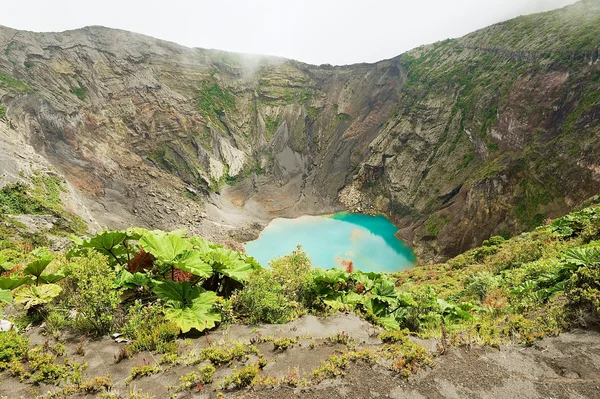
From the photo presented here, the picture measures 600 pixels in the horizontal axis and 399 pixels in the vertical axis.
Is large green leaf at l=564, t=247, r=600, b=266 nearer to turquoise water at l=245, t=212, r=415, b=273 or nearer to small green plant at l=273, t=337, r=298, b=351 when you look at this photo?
small green plant at l=273, t=337, r=298, b=351

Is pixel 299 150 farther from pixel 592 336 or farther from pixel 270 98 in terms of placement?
pixel 592 336

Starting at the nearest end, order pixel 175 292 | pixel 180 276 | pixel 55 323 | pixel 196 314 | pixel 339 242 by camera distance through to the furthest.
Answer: pixel 55 323 → pixel 196 314 → pixel 175 292 → pixel 180 276 → pixel 339 242

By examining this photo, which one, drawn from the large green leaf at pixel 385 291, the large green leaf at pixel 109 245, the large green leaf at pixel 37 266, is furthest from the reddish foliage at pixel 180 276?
the large green leaf at pixel 385 291

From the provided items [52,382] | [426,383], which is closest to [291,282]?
[426,383]

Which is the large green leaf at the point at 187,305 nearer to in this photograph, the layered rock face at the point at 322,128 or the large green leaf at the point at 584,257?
the large green leaf at the point at 584,257

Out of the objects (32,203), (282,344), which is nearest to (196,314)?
(282,344)

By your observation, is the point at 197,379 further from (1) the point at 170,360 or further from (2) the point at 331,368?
(2) the point at 331,368
